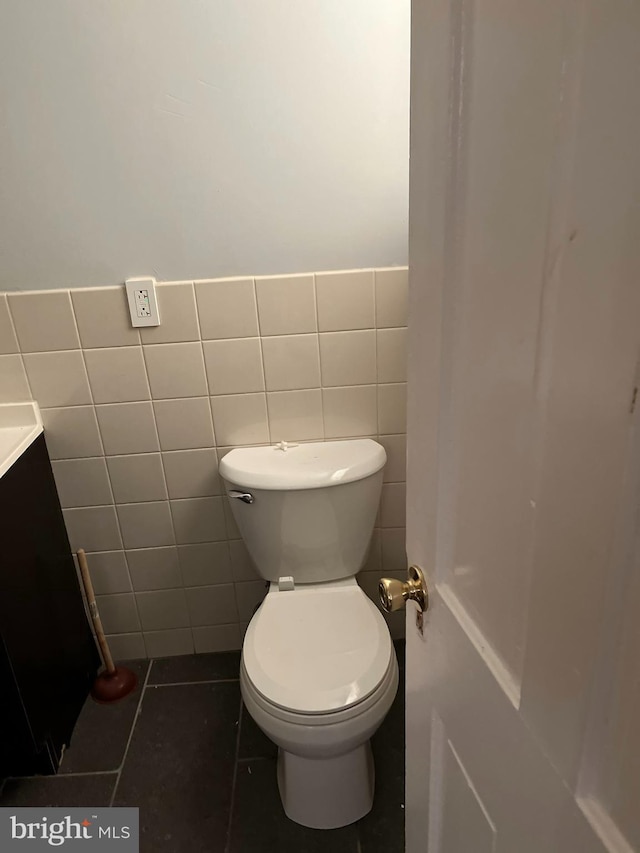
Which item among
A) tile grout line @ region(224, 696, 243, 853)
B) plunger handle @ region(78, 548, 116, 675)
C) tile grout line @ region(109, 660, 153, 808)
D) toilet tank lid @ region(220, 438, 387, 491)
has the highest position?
toilet tank lid @ region(220, 438, 387, 491)

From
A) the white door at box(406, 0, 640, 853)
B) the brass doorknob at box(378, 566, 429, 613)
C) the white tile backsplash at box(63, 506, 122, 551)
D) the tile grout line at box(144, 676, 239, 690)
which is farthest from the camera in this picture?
the tile grout line at box(144, 676, 239, 690)

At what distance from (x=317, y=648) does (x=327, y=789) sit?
12.7 inches

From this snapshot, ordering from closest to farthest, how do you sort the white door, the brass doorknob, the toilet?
1. the white door
2. the brass doorknob
3. the toilet

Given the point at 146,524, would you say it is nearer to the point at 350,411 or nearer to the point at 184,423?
the point at 184,423

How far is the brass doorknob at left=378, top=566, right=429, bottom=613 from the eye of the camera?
0.72 metres

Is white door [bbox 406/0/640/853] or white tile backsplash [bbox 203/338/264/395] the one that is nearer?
white door [bbox 406/0/640/853]

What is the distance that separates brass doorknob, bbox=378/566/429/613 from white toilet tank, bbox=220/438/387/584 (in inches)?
28.9

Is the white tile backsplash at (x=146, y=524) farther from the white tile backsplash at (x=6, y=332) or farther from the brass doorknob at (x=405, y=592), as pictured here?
the brass doorknob at (x=405, y=592)

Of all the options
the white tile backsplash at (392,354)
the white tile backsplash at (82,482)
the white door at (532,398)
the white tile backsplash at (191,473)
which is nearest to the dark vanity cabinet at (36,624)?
the white tile backsplash at (82,482)

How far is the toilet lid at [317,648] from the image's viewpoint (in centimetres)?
122

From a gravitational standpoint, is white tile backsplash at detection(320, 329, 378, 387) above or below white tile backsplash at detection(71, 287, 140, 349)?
below

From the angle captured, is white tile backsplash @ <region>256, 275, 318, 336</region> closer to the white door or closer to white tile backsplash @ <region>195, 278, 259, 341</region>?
white tile backsplash @ <region>195, 278, 259, 341</region>

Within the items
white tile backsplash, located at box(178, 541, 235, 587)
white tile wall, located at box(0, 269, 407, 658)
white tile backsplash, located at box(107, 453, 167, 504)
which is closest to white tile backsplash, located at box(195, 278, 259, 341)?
white tile wall, located at box(0, 269, 407, 658)

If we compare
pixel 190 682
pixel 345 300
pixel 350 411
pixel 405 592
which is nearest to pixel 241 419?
pixel 350 411
